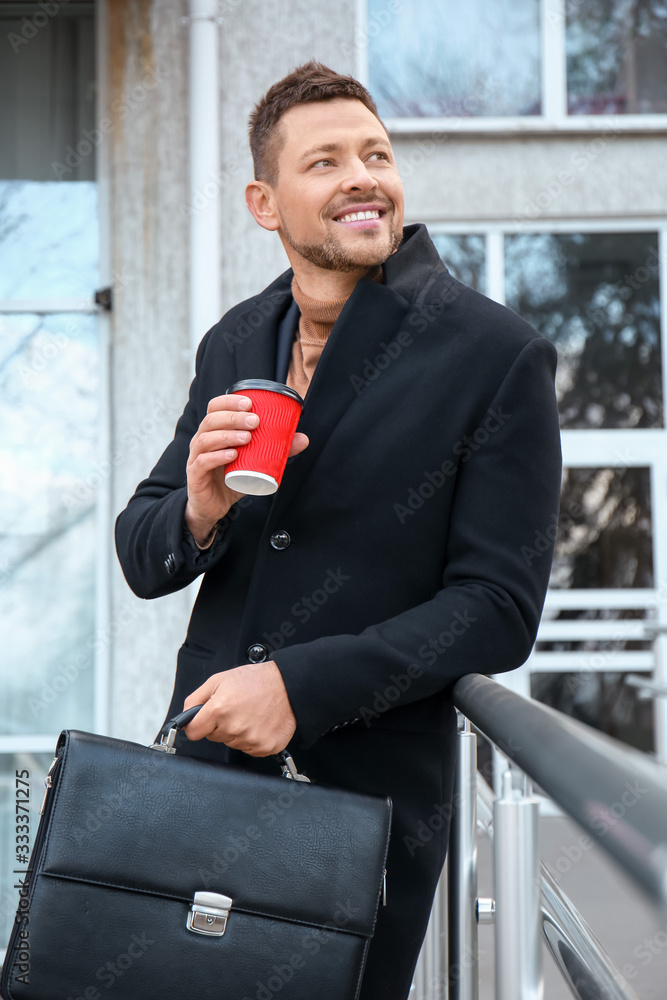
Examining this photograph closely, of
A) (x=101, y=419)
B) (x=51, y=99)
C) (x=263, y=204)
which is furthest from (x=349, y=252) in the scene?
(x=51, y=99)

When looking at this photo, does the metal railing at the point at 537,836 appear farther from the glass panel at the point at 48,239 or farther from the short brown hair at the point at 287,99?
the glass panel at the point at 48,239

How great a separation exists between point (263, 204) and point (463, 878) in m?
1.05

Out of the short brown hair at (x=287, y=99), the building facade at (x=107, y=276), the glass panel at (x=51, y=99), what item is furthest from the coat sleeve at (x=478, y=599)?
the glass panel at (x=51, y=99)

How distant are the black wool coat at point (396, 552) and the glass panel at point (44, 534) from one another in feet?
9.67

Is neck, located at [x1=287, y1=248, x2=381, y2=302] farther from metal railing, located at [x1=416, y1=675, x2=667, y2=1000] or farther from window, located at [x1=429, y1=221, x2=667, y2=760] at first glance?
window, located at [x1=429, y1=221, x2=667, y2=760]

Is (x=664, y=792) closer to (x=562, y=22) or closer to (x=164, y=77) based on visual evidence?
(x=164, y=77)

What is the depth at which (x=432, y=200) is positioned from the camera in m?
4.66

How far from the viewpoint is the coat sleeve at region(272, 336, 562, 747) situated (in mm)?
1103

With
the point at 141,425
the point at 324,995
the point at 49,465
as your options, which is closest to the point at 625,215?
the point at 141,425

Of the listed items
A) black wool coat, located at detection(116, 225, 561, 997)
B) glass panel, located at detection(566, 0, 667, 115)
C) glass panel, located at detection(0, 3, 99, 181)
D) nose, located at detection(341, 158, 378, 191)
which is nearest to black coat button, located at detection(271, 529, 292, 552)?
black wool coat, located at detection(116, 225, 561, 997)

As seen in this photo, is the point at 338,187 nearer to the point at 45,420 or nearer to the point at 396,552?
the point at 396,552

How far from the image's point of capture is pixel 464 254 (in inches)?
191

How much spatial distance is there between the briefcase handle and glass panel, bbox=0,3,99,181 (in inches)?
144

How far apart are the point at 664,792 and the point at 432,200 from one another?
4519 millimetres
